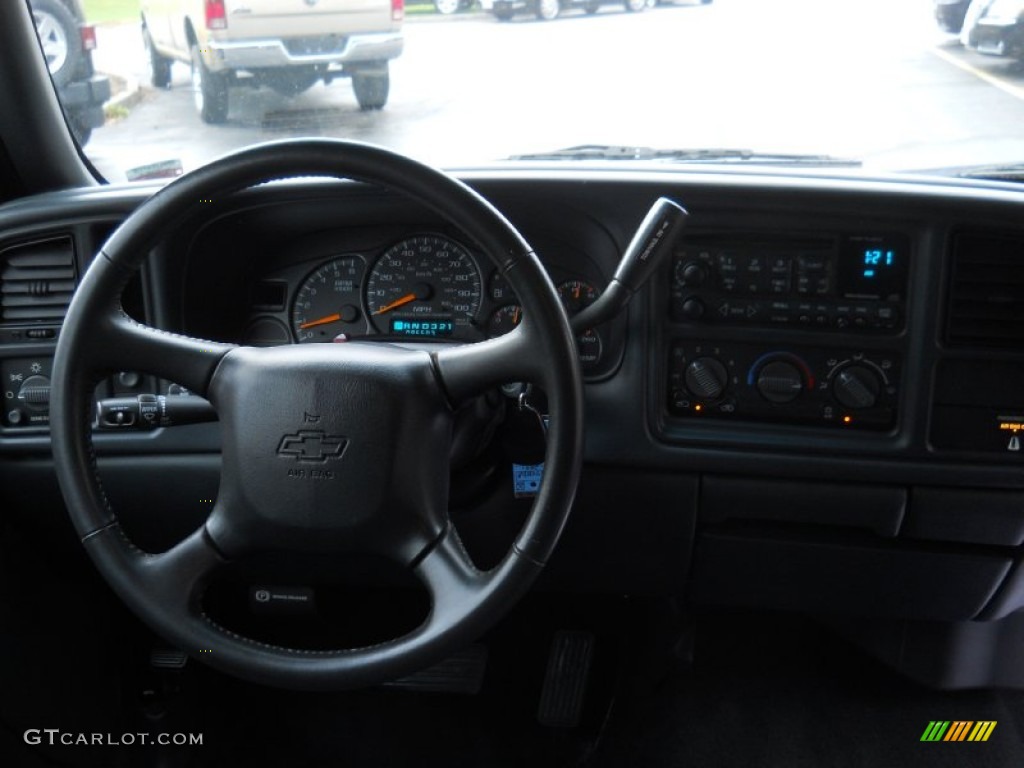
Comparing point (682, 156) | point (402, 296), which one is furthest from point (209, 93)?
point (682, 156)

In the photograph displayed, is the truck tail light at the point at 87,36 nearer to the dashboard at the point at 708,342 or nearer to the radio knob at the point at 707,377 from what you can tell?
the dashboard at the point at 708,342

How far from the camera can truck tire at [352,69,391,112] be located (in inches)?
95.3

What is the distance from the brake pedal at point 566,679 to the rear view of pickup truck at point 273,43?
1328mm

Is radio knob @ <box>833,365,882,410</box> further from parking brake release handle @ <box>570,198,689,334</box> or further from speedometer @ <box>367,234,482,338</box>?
speedometer @ <box>367,234,482,338</box>

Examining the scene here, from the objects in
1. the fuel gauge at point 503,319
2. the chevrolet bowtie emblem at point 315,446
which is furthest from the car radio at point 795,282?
the chevrolet bowtie emblem at point 315,446

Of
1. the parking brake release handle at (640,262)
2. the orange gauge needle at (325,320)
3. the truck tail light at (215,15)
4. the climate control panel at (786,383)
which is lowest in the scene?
the climate control panel at (786,383)

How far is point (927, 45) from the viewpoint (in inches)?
86.7

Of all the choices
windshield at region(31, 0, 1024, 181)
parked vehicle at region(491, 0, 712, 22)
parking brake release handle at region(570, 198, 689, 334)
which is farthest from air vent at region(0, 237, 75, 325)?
parking brake release handle at region(570, 198, 689, 334)

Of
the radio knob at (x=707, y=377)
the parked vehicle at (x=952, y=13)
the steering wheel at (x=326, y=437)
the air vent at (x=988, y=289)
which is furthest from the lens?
the parked vehicle at (x=952, y=13)

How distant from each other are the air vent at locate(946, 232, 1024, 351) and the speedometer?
852 millimetres

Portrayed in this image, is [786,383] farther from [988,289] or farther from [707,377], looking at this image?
[988,289]

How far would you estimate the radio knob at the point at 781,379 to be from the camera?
201 cm

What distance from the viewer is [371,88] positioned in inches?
95.9

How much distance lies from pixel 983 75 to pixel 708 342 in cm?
80
